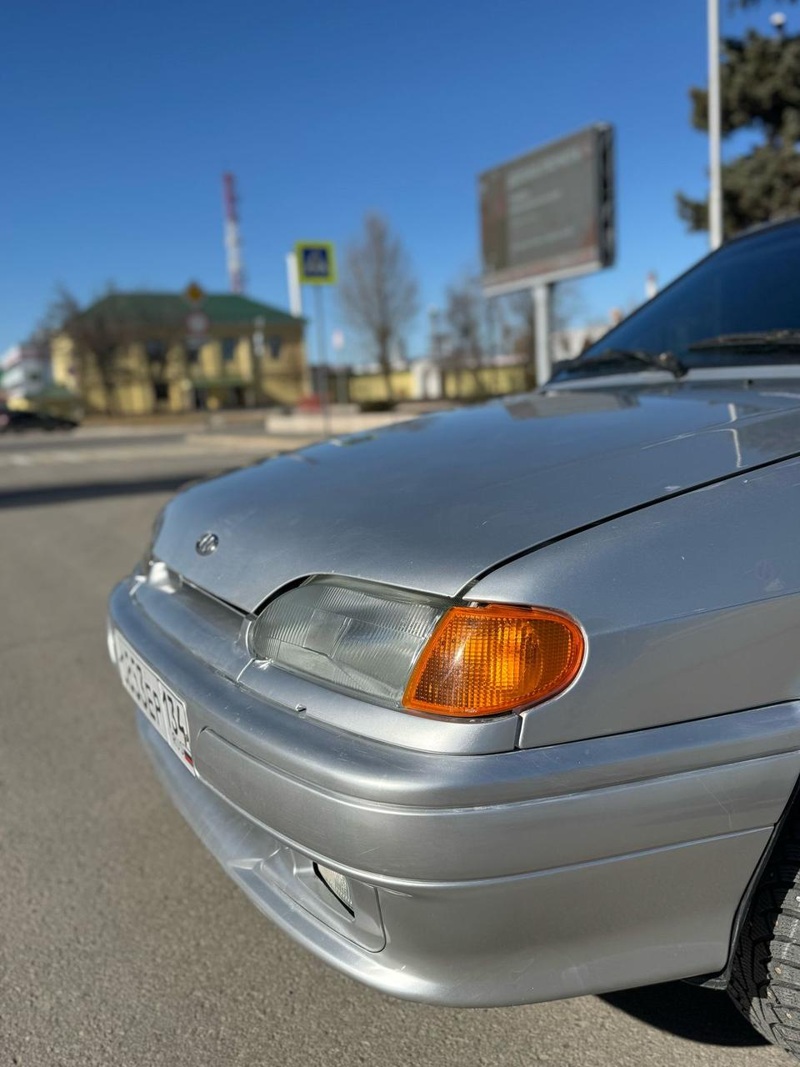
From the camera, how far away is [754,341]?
2.26 metres

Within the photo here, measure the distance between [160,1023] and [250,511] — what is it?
3.69ft

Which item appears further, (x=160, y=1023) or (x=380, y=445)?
(x=380, y=445)

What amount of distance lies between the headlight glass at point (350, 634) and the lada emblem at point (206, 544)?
0.39 metres

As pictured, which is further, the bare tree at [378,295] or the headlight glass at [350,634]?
the bare tree at [378,295]

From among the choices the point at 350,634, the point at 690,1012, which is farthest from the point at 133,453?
the point at 690,1012

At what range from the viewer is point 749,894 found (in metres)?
1.36

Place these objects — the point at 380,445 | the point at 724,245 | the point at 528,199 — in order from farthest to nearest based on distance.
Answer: the point at 528,199 < the point at 724,245 < the point at 380,445

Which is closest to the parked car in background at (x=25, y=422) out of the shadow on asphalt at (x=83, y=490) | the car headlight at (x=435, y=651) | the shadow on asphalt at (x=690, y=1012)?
the shadow on asphalt at (x=83, y=490)

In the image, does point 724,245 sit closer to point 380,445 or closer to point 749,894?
point 380,445

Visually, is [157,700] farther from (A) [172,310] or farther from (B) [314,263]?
(A) [172,310]

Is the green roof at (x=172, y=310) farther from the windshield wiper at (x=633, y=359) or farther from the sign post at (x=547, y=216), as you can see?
the windshield wiper at (x=633, y=359)

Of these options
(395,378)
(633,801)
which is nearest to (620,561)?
(633,801)

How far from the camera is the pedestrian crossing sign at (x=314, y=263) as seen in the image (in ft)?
41.5

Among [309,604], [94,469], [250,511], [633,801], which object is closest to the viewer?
[633,801]
